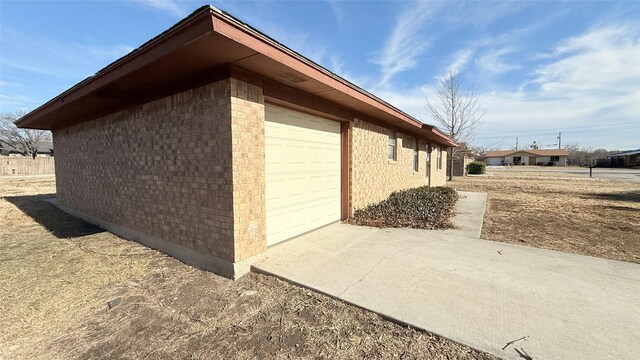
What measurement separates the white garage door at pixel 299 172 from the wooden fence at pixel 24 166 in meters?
40.6

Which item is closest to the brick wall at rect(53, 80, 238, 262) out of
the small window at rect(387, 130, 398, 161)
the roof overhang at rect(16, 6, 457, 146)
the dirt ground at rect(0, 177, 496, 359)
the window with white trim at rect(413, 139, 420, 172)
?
the roof overhang at rect(16, 6, 457, 146)

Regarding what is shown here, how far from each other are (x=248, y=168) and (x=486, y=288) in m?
3.41

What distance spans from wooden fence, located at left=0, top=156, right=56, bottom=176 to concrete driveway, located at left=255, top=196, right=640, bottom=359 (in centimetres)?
4085

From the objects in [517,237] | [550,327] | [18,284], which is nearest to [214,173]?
[18,284]

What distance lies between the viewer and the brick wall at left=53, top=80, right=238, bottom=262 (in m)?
3.81

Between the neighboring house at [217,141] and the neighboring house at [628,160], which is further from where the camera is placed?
the neighboring house at [628,160]

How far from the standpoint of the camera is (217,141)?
3807 millimetres

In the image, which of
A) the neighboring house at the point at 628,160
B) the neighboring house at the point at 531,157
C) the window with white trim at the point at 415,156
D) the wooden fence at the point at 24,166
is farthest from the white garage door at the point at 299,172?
the neighboring house at the point at 531,157

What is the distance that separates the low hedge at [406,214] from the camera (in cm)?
650

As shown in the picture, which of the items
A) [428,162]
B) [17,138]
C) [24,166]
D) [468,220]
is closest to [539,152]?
[428,162]

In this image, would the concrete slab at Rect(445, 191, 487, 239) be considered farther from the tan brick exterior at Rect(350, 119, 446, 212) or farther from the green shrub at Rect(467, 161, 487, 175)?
the green shrub at Rect(467, 161, 487, 175)

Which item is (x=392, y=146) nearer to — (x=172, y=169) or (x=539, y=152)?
(x=172, y=169)

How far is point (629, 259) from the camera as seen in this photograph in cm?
430

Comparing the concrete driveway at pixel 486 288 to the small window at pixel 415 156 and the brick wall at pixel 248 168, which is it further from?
the small window at pixel 415 156
